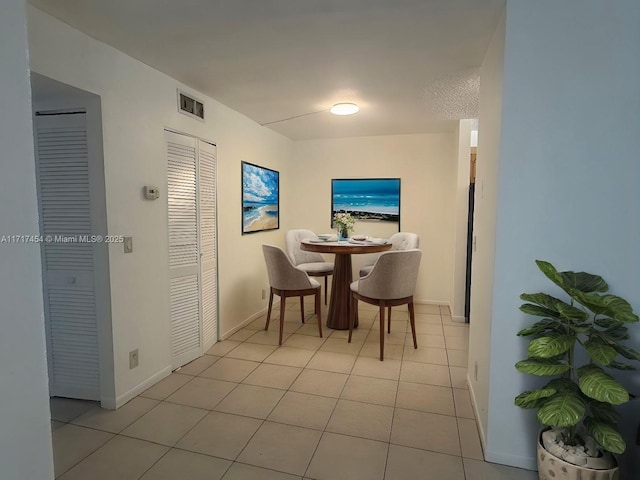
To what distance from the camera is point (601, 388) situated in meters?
1.33

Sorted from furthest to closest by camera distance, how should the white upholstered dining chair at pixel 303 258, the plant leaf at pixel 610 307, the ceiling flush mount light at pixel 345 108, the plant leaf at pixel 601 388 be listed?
the white upholstered dining chair at pixel 303 258 → the ceiling flush mount light at pixel 345 108 → the plant leaf at pixel 610 307 → the plant leaf at pixel 601 388

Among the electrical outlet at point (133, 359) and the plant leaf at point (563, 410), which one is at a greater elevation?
the plant leaf at point (563, 410)

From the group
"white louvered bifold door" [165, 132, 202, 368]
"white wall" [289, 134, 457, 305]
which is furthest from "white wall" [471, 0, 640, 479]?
"white wall" [289, 134, 457, 305]

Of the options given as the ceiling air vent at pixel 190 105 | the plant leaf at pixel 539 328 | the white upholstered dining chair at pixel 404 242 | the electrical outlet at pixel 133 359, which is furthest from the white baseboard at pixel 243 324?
the plant leaf at pixel 539 328

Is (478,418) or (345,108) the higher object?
(345,108)

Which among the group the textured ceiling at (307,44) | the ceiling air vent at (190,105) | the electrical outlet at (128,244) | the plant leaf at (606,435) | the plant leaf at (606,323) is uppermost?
the textured ceiling at (307,44)

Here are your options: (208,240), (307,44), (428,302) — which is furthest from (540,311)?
(428,302)

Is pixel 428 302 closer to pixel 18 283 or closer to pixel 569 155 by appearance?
pixel 569 155

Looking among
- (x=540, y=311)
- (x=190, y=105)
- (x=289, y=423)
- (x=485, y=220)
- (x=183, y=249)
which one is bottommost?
(x=289, y=423)

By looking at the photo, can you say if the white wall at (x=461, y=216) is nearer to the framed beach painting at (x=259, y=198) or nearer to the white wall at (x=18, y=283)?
the framed beach painting at (x=259, y=198)

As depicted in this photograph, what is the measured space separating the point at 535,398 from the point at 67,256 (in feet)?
9.05

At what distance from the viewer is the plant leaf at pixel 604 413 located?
1.48 metres

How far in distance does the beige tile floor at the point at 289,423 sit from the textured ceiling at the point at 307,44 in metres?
2.31

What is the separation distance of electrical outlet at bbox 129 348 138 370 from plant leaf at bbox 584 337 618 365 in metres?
2.60
